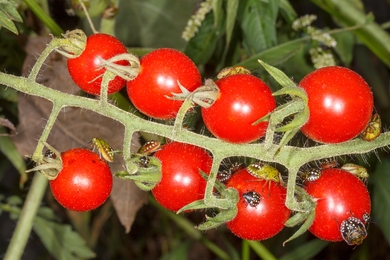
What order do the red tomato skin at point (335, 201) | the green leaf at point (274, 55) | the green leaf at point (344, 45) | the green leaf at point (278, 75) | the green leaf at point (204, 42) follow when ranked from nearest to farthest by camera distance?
the green leaf at point (278, 75), the red tomato skin at point (335, 201), the green leaf at point (274, 55), the green leaf at point (204, 42), the green leaf at point (344, 45)

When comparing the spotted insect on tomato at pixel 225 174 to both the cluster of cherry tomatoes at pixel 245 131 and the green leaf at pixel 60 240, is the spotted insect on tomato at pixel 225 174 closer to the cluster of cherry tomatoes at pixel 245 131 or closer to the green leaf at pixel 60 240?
the cluster of cherry tomatoes at pixel 245 131

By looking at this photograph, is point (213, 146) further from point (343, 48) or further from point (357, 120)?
point (343, 48)

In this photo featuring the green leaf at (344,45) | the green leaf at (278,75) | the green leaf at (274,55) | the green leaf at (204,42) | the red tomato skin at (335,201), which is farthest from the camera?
the green leaf at (344,45)

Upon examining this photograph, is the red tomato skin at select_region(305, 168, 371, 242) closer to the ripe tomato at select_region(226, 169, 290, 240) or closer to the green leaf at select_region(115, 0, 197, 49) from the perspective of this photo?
the ripe tomato at select_region(226, 169, 290, 240)

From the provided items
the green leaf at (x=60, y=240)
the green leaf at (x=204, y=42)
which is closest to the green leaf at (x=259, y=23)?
the green leaf at (x=204, y=42)

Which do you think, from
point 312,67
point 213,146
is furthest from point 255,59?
point 213,146

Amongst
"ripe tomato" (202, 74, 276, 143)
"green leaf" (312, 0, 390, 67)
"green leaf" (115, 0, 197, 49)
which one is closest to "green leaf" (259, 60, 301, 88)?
"ripe tomato" (202, 74, 276, 143)
